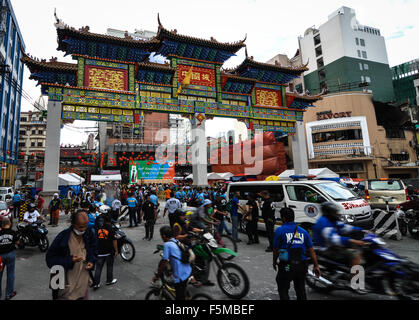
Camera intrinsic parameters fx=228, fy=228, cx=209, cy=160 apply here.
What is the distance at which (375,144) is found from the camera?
3155 cm

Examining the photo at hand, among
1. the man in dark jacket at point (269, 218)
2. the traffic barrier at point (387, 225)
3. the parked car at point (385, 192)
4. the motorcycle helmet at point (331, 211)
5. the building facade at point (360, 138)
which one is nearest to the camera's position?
the motorcycle helmet at point (331, 211)

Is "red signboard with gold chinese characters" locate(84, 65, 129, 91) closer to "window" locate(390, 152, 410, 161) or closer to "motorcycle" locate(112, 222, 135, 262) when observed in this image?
"motorcycle" locate(112, 222, 135, 262)

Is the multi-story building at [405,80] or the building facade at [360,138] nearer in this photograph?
the building facade at [360,138]

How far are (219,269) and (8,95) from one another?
139 ft

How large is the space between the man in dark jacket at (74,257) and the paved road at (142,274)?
1.64 m

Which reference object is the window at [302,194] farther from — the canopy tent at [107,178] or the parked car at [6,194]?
the canopy tent at [107,178]

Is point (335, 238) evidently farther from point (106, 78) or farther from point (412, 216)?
point (106, 78)

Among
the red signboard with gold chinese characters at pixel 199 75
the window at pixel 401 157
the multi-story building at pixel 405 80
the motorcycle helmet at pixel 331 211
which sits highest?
A: the multi-story building at pixel 405 80

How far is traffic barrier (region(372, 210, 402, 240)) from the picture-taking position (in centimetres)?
802

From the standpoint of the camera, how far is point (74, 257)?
293cm

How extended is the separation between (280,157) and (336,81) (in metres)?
24.3

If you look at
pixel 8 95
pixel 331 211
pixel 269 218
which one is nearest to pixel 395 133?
pixel 269 218

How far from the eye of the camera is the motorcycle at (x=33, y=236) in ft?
25.0

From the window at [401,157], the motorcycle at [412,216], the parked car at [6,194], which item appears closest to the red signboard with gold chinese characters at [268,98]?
the motorcycle at [412,216]
